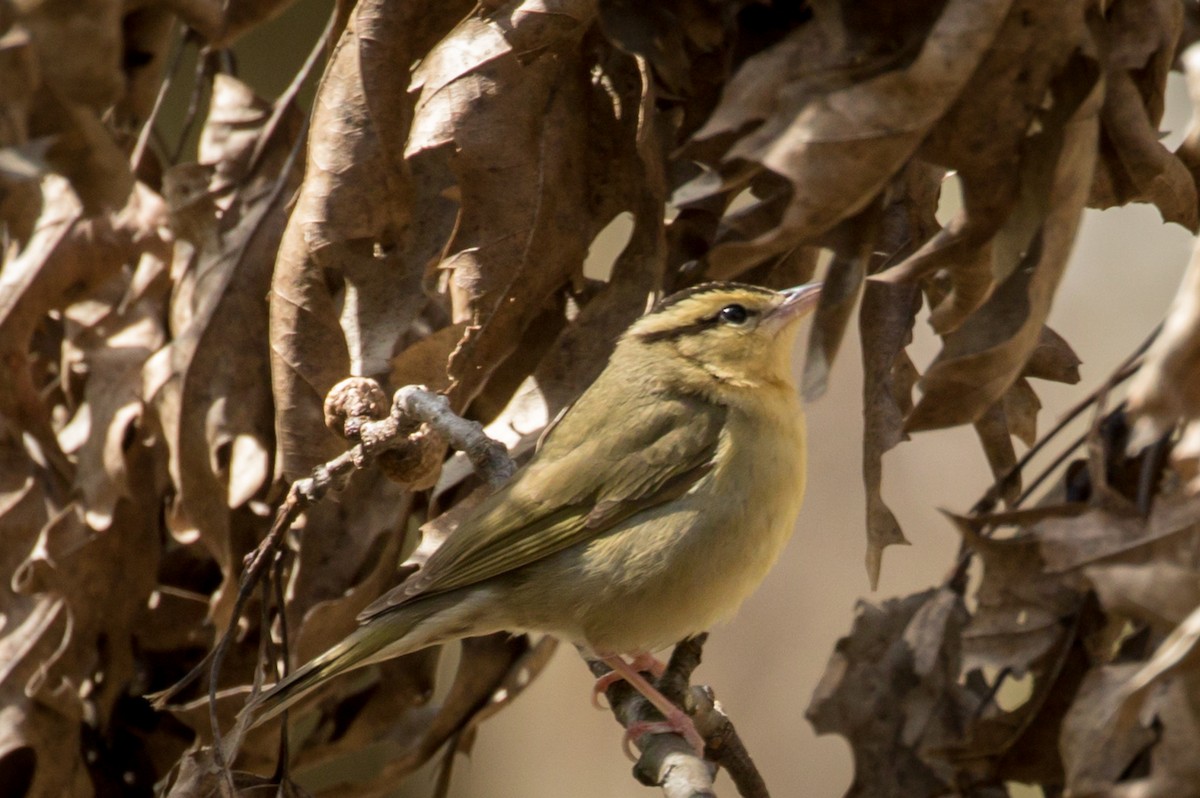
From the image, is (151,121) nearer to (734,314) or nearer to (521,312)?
(521,312)

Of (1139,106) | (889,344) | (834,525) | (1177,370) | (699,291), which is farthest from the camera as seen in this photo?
(834,525)

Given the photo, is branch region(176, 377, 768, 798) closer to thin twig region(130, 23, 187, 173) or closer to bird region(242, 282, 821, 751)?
bird region(242, 282, 821, 751)

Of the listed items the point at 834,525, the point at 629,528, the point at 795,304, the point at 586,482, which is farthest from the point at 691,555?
the point at 834,525

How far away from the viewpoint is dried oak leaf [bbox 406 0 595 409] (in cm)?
263

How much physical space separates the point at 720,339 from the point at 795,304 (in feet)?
1.05

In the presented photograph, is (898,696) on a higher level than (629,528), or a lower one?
higher

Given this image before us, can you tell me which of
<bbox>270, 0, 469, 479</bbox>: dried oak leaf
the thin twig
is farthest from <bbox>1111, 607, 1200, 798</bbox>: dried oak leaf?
the thin twig

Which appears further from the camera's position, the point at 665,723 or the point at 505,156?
the point at 665,723

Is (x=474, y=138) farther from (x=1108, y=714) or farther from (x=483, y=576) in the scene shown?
A: (x=1108, y=714)

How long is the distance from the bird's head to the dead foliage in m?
0.26

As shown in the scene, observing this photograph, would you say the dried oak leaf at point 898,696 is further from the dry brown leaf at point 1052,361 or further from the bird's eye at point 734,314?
the bird's eye at point 734,314

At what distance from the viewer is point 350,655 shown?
2.77 meters

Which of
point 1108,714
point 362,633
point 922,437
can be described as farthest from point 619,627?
point 922,437

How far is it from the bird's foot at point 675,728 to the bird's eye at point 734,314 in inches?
42.4
